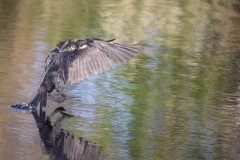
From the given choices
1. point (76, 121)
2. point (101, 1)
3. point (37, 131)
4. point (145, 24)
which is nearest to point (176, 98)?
point (76, 121)

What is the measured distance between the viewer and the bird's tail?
7.21 metres

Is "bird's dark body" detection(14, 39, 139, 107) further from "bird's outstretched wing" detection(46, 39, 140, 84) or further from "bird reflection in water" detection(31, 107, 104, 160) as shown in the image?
"bird reflection in water" detection(31, 107, 104, 160)

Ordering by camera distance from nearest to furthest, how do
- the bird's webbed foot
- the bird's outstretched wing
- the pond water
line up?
1. the pond water
2. the bird's outstretched wing
3. the bird's webbed foot

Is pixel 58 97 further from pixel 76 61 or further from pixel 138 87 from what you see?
pixel 138 87

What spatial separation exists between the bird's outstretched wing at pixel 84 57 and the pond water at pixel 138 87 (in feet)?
1.32

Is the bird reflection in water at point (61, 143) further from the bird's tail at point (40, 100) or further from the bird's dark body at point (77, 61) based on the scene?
the bird's dark body at point (77, 61)

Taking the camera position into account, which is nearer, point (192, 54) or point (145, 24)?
point (192, 54)

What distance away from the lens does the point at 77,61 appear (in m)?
7.24

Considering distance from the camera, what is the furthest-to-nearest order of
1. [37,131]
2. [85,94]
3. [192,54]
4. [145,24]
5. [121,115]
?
[145,24], [192,54], [85,94], [121,115], [37,131]

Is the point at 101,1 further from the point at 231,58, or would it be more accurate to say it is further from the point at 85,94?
the point at 85,94

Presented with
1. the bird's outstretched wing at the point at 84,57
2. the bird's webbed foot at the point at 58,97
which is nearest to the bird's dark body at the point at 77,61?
the bird's outstretched wing at the point at 84,57

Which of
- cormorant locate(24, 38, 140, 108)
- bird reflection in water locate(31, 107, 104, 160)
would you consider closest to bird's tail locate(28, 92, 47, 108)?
cormorant locate(24, 38, 140, 108)

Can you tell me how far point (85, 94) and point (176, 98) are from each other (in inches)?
39.1

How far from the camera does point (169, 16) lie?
55.4ft
